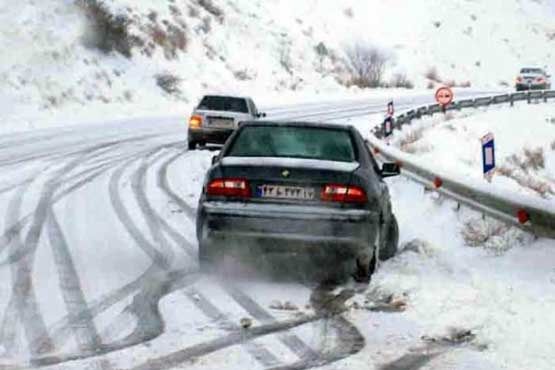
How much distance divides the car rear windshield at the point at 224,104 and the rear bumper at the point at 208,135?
30.7 inches

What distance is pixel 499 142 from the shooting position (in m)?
32.6

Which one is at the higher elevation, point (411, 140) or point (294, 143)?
point (294, 143)

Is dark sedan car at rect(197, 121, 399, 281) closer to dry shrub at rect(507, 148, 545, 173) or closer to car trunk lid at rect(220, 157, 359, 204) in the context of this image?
car trunk lid at rect(220, 157, 359, 204)

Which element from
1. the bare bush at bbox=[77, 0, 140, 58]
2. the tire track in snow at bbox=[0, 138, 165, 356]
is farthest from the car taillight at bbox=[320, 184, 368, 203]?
the bare bush at bbox=[77, 0, 140, 58]

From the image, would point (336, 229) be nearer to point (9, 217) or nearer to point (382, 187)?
point (382, 187)

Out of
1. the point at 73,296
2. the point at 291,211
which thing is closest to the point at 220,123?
the point at 291,211

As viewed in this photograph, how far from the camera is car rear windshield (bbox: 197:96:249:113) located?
71.9 feet

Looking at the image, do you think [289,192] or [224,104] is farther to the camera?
[224,104]

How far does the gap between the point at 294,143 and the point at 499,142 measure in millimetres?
25217

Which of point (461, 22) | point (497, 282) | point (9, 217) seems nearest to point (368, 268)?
point (497, 282)

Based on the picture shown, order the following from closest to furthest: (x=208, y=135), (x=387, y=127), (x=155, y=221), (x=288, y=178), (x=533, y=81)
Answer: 1. (x=288, y=178)
2. (x=155, y=221)
3. (x=208, y=135)
4. (x=387, y=127)
5. (x=533, y=81)

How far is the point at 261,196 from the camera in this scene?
7.90 m

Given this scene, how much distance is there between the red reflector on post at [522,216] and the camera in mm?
8844

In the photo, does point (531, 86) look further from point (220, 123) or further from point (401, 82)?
point (220, 123)
